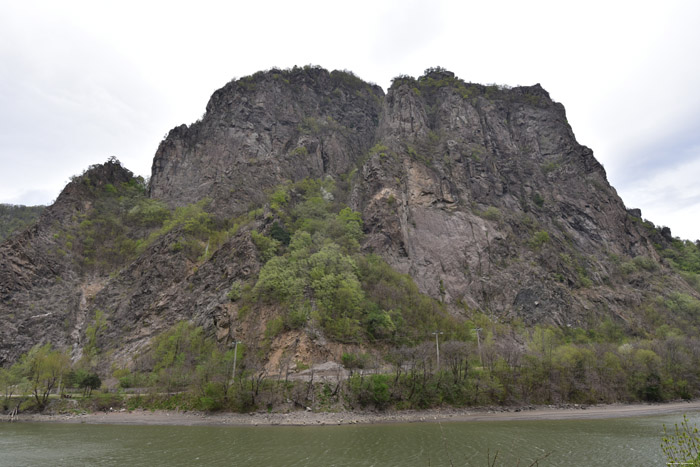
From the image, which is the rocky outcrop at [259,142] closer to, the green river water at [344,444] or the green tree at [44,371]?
the green tree at [44,371]

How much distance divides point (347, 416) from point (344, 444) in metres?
12.7

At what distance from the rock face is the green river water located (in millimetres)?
21595

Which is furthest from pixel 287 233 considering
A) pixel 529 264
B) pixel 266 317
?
pixel 529 264

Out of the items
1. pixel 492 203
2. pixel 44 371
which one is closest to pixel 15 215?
pixel 44 371

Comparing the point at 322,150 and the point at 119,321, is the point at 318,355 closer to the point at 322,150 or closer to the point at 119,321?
the point at 119,321

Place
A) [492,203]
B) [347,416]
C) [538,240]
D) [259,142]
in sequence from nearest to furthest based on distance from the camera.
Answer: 1. [347,416]
2. [538,240]
3. [492,203]
4. [259,142]

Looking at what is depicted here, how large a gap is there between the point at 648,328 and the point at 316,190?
69499mm

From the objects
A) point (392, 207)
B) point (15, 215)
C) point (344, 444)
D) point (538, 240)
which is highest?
point (15, 215)

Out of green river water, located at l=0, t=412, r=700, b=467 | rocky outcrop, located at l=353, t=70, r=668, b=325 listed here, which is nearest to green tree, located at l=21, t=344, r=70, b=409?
green river water, located at l=0, t=412, r=700, b=467

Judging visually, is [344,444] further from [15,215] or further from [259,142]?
[15,215]

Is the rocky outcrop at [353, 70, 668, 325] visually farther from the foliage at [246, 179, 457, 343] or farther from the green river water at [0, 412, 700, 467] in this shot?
the green river water at [0, 412, 700, 467]

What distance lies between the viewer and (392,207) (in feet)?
247

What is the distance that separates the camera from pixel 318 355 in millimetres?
48250

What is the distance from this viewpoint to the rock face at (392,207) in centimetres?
6475
